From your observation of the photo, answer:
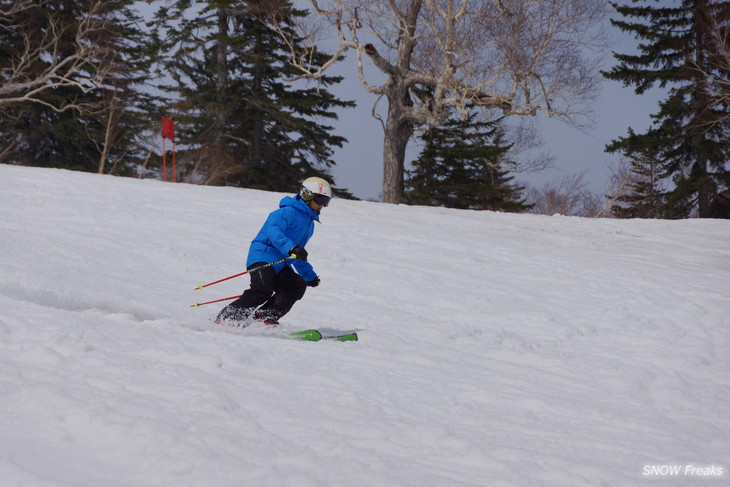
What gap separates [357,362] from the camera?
4.81 metres

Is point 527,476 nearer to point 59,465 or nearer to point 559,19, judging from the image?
point 59,465

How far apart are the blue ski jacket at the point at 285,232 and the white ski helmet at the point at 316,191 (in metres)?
0.09

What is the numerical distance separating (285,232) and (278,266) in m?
0.37

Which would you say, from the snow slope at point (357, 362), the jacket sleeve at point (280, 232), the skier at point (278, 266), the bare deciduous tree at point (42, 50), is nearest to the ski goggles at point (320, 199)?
the skier at point (278, 266)

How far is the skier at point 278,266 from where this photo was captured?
19.0 feet

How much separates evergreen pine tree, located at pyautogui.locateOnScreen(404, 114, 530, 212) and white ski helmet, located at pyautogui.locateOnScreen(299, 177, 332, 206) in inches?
887

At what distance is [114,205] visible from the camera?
38.6 feet

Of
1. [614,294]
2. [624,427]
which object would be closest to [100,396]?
[624,427]

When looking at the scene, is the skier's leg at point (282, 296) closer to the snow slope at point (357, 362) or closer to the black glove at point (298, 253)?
the snow slope at point (357, 362)

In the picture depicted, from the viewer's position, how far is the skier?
19.0 feet

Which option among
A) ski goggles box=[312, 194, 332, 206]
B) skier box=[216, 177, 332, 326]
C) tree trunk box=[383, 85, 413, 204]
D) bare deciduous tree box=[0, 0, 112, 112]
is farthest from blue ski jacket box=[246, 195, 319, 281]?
bare deciduous tree box=[0, 0, 112, 112]

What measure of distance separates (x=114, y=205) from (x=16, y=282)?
6.52 m
